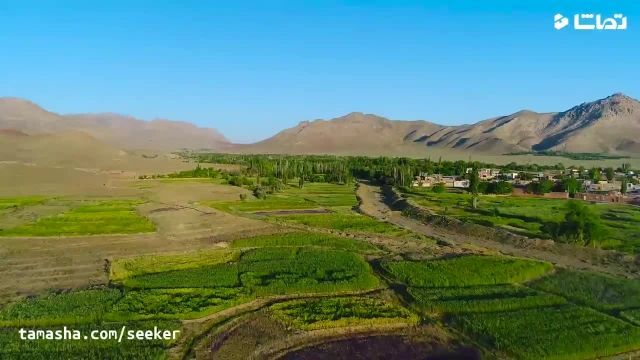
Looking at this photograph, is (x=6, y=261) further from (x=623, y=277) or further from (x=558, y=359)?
(x=623, y=277)

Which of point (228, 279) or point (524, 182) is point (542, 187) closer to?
point (524, 182)

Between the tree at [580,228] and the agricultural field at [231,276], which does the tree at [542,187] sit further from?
the agricultural field at [231,276]

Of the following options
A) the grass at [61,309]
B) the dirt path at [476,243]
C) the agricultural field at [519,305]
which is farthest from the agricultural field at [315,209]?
the grass at [61,309]


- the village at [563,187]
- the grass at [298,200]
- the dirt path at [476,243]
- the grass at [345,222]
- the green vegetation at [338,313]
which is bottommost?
the green vegetation at [338,313]

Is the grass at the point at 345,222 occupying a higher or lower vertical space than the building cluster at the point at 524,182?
lower

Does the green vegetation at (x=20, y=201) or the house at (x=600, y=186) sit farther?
the house at (x=600, y=186)

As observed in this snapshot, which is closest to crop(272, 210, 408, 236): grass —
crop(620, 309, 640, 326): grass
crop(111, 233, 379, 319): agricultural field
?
crop(111, 233, 379, 319): agricultural field

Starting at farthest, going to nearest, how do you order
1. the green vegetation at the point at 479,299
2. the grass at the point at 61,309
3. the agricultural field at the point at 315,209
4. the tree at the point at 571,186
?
1. the tree at the point at 571,186
2. the agricultural field at the point at 315,209
3. the green vegetation at the point at 479,299
4. the grass at the point at 61,309
